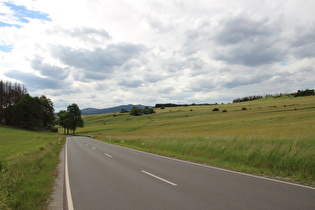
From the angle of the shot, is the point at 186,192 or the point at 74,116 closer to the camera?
the point at 186,192

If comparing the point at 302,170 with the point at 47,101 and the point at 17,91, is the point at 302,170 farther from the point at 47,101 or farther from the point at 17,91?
the point at 17,91

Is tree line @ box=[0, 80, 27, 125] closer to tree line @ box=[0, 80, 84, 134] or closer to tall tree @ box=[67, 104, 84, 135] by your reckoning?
tree line @ box=[0, 80, 84, 134]

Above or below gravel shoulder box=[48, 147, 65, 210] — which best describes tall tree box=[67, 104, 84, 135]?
above

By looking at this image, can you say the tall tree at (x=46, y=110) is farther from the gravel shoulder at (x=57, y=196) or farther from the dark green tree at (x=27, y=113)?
the gravel shoulder at (x=57, y=196)

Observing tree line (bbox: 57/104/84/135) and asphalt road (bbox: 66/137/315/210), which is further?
tree line (bbox: 57/104/84/135)

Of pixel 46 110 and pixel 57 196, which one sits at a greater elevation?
pixel 46 110

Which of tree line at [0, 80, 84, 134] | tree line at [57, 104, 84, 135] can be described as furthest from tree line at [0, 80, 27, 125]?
tree line at [57, 104, 84, 135]

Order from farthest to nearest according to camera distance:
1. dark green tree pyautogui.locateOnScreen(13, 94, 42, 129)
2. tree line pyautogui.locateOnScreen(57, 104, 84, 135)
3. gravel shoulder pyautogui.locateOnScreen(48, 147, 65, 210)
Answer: tree line pyautogui.locateOnScreen(57, 104, 84, 135), dark green tree pyautogui.locateOnScreen(13, 94, 42, 129), gravel shoulder pyautogui.locateOnScreen(48, 147, 65, 210)

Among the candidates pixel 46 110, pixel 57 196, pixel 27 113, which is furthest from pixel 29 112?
pixel 57 196

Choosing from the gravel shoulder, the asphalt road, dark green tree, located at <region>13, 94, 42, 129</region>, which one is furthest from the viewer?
dark green tree, located at <region>13, 94, 42, 129</region>

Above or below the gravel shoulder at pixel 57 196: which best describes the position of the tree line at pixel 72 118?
above

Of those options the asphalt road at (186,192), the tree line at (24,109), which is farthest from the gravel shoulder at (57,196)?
the tree line at (24,109)

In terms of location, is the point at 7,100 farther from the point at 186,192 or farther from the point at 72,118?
the point at 186,192

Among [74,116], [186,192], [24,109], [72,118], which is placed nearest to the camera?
[186,192]
